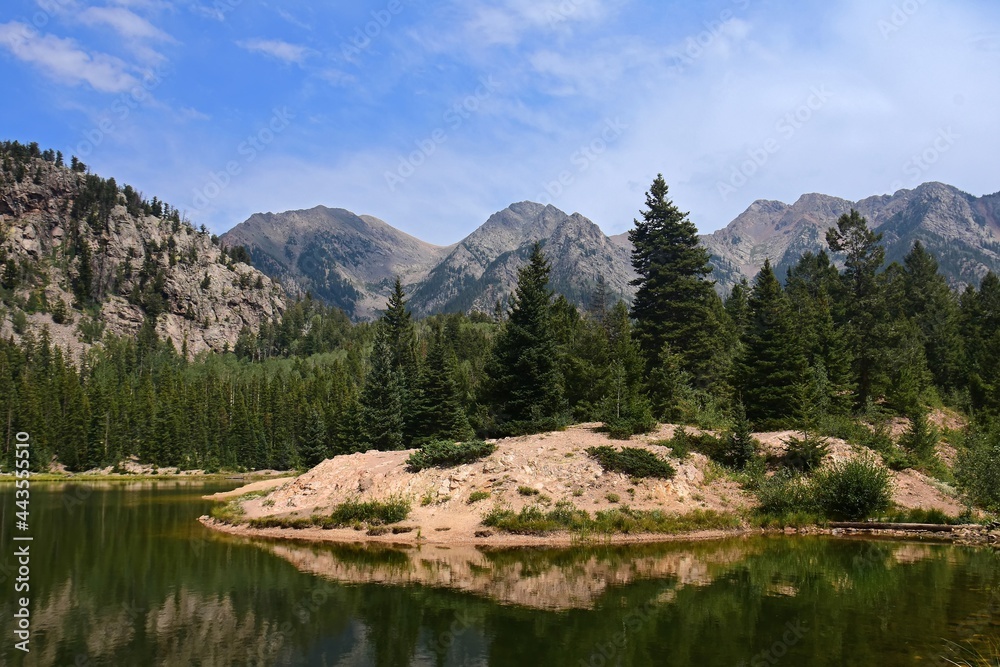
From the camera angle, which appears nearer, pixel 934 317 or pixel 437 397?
pixel 437 397

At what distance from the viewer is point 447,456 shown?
4266 cm

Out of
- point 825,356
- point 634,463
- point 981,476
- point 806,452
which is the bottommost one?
point 981,476

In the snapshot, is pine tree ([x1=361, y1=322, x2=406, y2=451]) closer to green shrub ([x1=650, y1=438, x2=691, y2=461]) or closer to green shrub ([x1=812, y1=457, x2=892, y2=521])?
green shrub ([x1=650, y1=438, x2=691, y2=461])

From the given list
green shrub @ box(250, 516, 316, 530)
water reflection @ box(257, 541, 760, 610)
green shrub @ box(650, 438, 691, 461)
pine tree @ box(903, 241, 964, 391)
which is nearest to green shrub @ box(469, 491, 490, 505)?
water reflection @ box(257, 541, 760, 610)

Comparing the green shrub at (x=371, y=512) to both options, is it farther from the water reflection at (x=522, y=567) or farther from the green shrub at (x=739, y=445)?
the green shrub at (x=739, y=445)

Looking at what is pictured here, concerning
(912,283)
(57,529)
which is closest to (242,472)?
(57,529)

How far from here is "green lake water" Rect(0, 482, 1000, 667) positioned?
1583cm

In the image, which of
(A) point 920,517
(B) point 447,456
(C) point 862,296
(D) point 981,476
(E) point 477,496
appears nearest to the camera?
(A) point 920,517

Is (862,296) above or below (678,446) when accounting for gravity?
above

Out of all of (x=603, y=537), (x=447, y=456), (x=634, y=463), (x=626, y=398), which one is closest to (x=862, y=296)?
(x=626, y=398)

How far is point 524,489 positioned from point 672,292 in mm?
33749

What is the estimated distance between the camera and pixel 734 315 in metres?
92.6

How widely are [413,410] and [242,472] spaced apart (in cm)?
7249

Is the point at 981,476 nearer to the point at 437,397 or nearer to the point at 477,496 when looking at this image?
the point at 477,496
